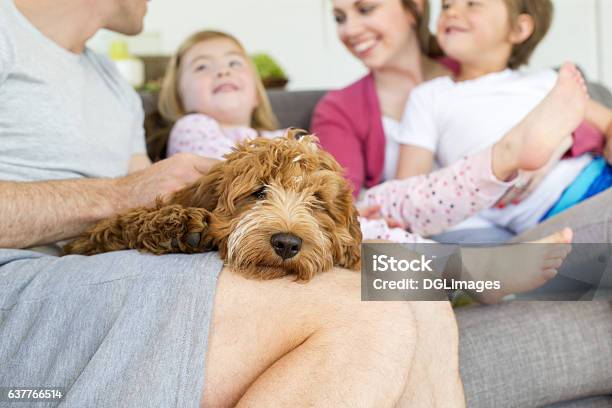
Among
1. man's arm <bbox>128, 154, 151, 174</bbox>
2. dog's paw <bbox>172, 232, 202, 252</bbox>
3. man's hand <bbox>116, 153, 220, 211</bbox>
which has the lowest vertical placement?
man's arm <bbox>128, 154, 151, 174</bbox>

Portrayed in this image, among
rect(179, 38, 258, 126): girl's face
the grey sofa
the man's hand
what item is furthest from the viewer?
rect(179, 38, 258, 126): girl's face

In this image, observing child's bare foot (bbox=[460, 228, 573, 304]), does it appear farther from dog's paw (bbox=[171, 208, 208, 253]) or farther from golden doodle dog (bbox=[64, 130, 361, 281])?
dog's paw (bbox=[171, 208, 208, 253])

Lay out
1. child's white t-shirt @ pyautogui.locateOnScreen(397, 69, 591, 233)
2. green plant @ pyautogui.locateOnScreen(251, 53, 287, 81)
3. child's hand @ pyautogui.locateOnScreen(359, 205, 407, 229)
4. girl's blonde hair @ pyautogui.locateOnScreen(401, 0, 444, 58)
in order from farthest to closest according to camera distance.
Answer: green plant @ pyautogui.locateOnScreen(251, 53, 287, 81)
girl's blonde hair @ pyautogui.locateOnScreen(401, 0, 444, 58)
child's white t-shirt @ pyautogui.locateOnScreen(397, 69, 591, 233)
child's hand @ pyautogui.locateOnScreen(359, 205, 407, 229)

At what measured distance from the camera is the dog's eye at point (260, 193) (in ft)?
4.99

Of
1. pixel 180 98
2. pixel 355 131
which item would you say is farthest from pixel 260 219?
pixel 180 98

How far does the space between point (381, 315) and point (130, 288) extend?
19.3 inches

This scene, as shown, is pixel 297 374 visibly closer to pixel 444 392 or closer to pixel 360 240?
pixel 444 392

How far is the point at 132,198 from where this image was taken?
166 centimetres

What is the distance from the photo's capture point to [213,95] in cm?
260

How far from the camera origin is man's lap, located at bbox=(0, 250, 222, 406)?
1180mm

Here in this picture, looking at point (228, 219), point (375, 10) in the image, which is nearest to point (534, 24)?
point (375, 10)

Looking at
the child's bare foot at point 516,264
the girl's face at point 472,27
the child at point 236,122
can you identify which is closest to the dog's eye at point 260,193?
the child at point 236,122

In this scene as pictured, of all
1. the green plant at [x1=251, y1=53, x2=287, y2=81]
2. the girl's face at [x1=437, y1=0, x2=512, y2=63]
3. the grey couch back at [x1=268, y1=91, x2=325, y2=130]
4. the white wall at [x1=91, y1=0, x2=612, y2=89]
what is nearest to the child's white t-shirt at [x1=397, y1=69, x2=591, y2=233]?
the girl's face at [x1=437, y1=0, x2=512, y2=63]

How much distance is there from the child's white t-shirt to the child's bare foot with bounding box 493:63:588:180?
15.3 inches
